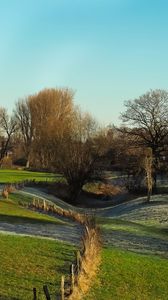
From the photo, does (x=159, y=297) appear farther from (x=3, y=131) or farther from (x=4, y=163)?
(x=3, y=131)

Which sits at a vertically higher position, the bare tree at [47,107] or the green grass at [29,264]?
the bare tree at [47,107]

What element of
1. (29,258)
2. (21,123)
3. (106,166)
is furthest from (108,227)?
(21,123)

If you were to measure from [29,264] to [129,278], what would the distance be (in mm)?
3508

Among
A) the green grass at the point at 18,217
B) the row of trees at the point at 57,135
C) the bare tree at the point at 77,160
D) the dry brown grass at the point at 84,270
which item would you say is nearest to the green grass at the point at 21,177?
the row of trees at the point at 57,135

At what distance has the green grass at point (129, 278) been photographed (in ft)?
53.2

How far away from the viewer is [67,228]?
28531 mm

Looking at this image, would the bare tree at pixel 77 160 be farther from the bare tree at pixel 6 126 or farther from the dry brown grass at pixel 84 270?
the bare tree at pixel 6 126

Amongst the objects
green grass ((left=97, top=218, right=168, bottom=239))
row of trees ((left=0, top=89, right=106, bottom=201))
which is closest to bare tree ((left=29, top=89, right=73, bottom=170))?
row of trees ((left=0, top=89, right=106, bottom=201))

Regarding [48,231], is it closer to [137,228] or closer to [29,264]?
[137,228]

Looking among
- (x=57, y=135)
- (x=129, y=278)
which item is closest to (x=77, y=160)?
(x=57, y=135)

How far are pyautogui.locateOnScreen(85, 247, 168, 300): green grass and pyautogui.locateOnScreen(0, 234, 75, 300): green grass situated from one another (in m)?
1.30

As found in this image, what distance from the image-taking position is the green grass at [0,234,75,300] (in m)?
15.1

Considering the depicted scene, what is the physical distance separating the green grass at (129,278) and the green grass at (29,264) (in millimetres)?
1303

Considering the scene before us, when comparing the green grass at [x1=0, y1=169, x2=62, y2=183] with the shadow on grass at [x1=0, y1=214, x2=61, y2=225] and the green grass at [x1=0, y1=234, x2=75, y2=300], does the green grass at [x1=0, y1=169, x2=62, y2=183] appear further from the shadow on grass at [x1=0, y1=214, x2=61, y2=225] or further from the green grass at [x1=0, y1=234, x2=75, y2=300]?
the green grass at [x1=0, y1=234, x2=75, y2=300]
